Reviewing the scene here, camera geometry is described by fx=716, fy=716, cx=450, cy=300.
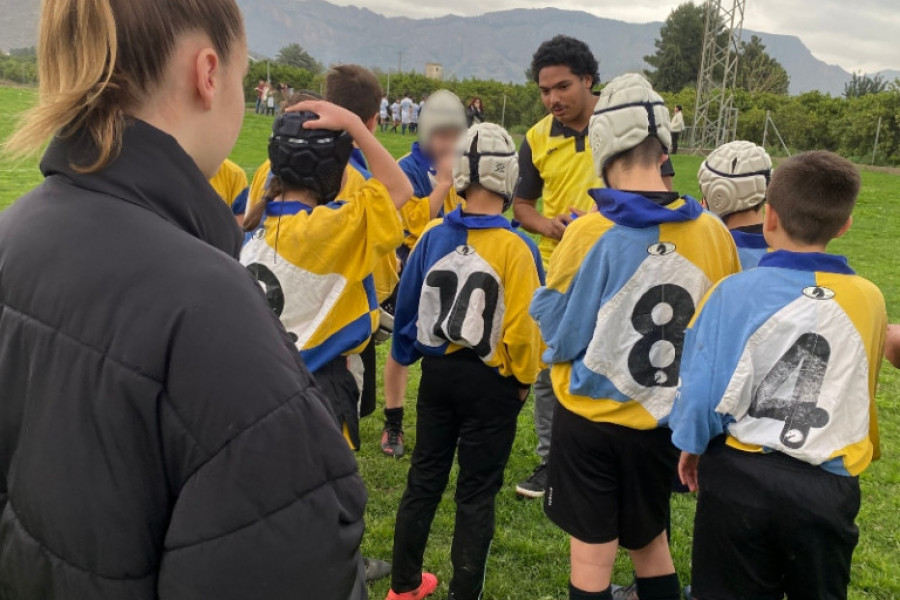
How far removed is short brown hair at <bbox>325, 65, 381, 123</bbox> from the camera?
408 cm

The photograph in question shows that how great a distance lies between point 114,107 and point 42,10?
0.21 meters

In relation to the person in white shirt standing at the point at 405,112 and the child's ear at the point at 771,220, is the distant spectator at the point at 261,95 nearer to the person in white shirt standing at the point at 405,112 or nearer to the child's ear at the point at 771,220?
the person in white shirt standing at the point at 405,112

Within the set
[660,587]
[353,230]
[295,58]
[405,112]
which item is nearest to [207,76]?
[353,230]

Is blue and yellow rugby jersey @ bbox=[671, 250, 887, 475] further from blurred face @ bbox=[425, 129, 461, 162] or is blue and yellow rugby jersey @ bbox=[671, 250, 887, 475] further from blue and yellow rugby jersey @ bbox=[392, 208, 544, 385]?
blurred face @ bbox=[425, 129, 461, 162]

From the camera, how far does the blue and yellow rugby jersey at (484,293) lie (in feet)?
10.1

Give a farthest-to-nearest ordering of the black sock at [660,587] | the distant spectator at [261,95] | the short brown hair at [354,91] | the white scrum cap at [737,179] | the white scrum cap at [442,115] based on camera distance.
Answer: the distant spectator at [261,95] → the white scrum cap at [442,115] → the short brown hair at [354,91] → the white scrum cap at [737,179] → the black sock at [660,587]

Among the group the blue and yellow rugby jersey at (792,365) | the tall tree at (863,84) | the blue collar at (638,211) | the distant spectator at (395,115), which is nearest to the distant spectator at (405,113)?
the distant spectator at (395,115)

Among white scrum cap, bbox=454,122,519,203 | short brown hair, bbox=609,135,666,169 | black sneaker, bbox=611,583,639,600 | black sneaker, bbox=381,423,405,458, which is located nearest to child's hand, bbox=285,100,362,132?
white scrum cap, bbox=454,122,519,203

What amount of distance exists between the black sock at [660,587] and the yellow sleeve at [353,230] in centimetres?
171

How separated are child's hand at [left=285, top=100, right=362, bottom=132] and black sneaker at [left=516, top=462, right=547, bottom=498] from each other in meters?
2.55

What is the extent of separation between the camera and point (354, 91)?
408 cm

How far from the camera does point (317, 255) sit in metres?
2.80

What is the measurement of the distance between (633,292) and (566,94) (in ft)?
6.47

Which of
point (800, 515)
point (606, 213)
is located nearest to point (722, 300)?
point (606, 213)
